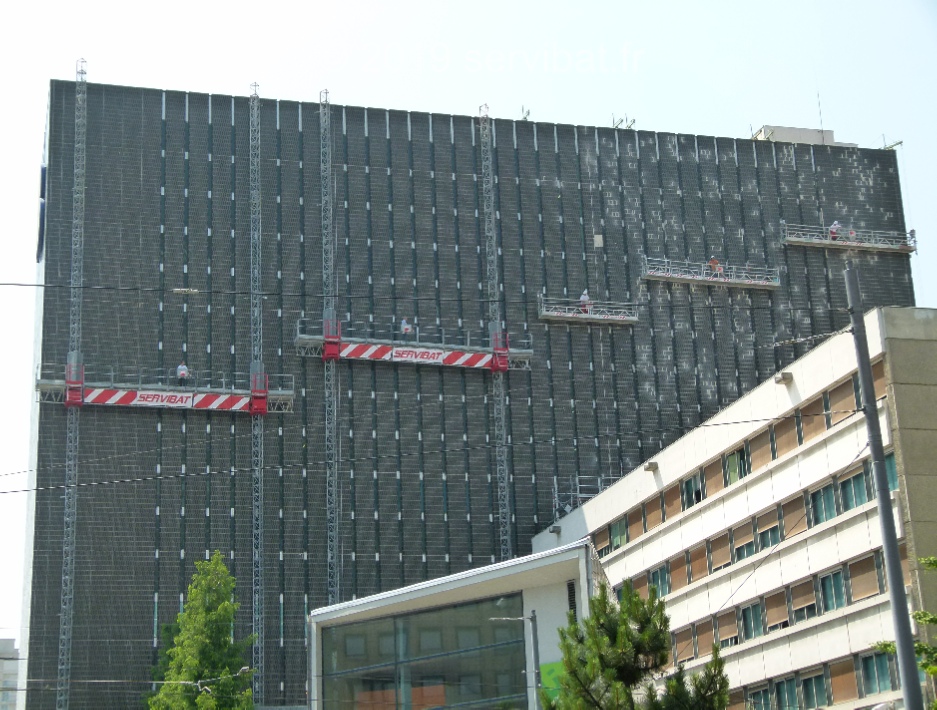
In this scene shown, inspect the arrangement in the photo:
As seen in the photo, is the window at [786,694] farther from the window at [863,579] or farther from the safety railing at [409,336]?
the safety railing at [409,336]

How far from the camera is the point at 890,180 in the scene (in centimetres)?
9556

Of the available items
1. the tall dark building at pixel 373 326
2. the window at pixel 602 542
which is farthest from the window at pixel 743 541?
the tall dark building at pixel 373 326

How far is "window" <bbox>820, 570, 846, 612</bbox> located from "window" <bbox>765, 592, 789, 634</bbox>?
8.68 feet

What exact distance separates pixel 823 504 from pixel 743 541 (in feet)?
20.5

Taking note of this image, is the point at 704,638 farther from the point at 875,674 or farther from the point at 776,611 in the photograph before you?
the point at 875,674

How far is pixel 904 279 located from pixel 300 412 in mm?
39734

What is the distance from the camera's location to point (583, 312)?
86562mm

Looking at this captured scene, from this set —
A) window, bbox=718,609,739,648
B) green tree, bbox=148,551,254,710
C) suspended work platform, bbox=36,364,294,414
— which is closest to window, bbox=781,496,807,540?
window, bbox=718,609,739,648

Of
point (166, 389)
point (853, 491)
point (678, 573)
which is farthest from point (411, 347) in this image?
point (853, 491)

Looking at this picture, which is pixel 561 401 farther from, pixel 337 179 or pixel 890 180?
pixel 890 180

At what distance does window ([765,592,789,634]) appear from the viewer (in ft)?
172

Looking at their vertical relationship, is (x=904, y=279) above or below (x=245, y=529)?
above

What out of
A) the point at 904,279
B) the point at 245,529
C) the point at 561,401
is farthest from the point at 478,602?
the point at 904,279

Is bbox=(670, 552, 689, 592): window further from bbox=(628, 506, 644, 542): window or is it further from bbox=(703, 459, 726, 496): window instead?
bbox=(628, 506, 644, 542): window
